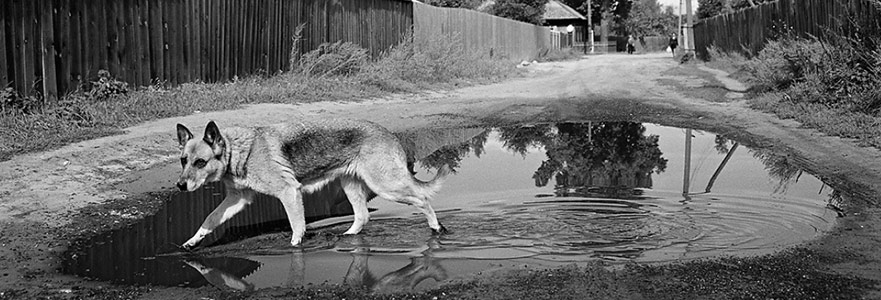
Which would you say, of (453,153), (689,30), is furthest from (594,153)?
(689,30)

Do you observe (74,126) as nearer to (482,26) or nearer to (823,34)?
(823,34)

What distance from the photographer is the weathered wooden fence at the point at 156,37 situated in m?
12.0

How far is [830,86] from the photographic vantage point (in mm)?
14641

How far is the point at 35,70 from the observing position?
1205 centimetres

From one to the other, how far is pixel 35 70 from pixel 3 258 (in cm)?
659

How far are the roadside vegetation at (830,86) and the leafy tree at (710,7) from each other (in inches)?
1844

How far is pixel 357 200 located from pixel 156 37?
9.23 meters

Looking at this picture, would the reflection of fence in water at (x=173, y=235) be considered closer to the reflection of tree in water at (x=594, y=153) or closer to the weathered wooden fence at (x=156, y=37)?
the reflection of tree in water at (x=594, y=153)

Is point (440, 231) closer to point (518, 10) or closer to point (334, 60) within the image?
point (334, 60)

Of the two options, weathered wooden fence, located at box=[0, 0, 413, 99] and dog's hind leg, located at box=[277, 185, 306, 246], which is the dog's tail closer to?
dog's hind leg, located at box=[277, 185, 306, 246]

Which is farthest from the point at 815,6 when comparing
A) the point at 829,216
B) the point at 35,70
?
the point at 35,70

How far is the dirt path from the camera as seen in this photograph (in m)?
6.28

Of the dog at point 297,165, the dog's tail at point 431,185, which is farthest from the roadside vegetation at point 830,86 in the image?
the dog at point 297,165

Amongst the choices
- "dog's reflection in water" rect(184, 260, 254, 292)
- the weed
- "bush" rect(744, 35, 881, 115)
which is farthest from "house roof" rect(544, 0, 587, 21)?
"dog's reflection in water" rect(184, 260, 254, 292)
